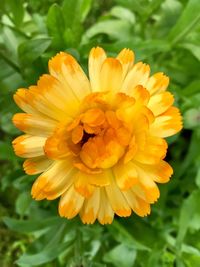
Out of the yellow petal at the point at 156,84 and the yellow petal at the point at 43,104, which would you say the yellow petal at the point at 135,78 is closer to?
the yellow petal at the point at 156,84

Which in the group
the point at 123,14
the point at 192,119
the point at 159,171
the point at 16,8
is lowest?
the point at 192,119

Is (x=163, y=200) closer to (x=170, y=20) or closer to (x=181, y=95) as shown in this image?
(x=181, y=95)

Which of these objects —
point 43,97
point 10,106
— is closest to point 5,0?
point 10,106

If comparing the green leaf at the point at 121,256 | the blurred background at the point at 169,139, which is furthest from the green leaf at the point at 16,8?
the green leaf at the point at 121,256

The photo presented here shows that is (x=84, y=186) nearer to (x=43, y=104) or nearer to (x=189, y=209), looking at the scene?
(x=43, y=104)

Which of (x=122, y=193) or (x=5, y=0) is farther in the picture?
(x=5, y=0)

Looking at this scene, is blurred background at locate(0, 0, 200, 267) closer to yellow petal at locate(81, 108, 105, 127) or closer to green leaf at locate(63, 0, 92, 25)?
green leaf at locate(63, 0, 92, 25)

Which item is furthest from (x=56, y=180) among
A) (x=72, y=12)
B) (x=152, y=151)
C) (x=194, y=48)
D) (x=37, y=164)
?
(x=194, y=48)
